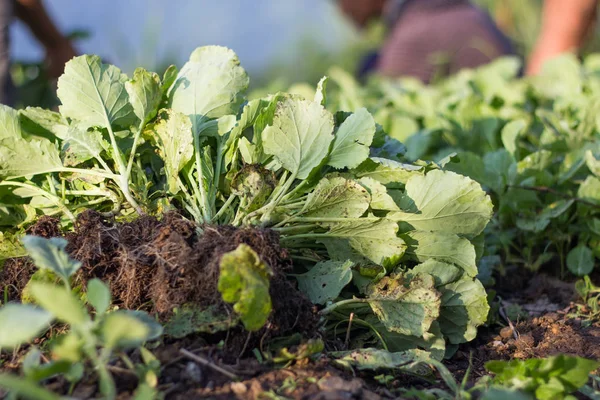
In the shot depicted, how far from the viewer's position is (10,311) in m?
1.04

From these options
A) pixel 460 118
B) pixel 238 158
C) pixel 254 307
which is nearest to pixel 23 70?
pixel 460 118

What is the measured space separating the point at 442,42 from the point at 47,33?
10.6ft

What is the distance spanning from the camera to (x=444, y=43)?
5.71 metres

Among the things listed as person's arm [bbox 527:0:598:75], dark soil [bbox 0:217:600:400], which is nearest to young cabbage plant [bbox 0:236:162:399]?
dark soil [bbox 0:217:600:400]

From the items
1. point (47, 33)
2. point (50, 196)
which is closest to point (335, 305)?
point (50, 196)

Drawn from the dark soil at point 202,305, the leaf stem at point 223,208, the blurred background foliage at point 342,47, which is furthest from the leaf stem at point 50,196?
the blurred background foliage at point 342,47

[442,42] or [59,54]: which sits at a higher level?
[59,54]

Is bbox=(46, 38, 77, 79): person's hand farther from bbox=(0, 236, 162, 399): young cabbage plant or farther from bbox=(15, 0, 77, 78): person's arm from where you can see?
bbox=(0, 236, 162, 399): young cabbage plant

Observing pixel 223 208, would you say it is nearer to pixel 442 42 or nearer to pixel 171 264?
pixel 171 264

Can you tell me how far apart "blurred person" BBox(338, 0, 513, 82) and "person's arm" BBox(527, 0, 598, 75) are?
0.81 m

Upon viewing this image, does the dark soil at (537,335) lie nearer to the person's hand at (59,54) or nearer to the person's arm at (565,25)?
the person's arm at (565,25)

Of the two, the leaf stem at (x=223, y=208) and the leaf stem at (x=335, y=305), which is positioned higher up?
the leaf stem at (x=223, y=208)

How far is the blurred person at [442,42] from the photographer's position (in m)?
5.61

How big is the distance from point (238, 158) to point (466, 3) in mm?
4919
